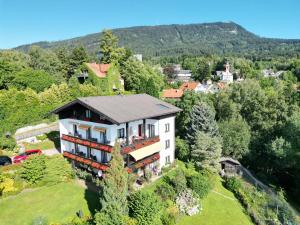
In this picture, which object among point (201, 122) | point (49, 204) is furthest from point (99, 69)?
point (49, 204)

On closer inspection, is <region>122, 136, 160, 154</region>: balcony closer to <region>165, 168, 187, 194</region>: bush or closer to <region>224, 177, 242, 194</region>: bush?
<region>165, 168, 187, 194</region>: bush

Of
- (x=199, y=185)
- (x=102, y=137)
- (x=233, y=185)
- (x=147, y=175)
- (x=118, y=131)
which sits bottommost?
(x=233, y=185)

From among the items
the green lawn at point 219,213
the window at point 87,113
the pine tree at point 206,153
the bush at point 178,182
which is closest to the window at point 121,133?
the window at point 87,113

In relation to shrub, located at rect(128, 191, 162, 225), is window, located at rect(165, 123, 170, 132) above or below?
above

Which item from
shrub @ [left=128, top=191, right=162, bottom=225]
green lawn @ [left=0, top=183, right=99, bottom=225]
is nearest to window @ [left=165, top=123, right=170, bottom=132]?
green lawn @ [left=0, top=183, right=99, bottom=225]

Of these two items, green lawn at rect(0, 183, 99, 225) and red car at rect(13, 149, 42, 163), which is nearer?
green lawn at rect(0, 183, 99, 225)

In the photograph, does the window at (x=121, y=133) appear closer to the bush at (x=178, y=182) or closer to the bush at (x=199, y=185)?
the bush at (x=178, y=182)

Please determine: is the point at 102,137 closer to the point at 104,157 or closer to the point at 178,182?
the point at 104,157

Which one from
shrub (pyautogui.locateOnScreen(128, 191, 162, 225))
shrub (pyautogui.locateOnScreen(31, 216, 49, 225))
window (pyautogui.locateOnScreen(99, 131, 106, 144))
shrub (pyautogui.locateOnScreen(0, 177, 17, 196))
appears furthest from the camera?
window (pyautogui.locateOnScreen(99, 131, 106, 144))
